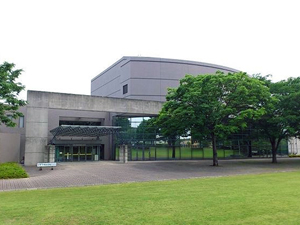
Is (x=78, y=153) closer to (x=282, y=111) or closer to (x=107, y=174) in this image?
(x=107, y=174)

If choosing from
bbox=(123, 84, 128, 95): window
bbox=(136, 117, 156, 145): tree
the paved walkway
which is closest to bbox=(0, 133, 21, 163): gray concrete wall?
the paved walkway

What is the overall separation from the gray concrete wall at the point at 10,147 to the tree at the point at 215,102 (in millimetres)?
20068

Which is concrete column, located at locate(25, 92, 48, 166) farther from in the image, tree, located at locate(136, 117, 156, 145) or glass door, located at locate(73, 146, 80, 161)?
tree, located at locate(136, 117, 156, 145)

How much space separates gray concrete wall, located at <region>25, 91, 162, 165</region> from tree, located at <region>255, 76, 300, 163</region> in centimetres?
1460

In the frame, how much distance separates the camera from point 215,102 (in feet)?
82.4

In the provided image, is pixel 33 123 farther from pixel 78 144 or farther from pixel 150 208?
pixel 150 208

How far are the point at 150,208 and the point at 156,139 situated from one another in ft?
95.4

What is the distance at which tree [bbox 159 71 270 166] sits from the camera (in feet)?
81.3

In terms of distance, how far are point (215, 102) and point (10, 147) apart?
83.0ft

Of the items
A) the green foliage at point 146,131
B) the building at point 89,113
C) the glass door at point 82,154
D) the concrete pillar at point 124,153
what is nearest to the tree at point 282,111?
the green foliage at point 146,131

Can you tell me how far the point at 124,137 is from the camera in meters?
37.0

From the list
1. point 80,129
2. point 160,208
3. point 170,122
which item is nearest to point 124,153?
point 80,129

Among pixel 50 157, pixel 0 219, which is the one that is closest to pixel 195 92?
pixel 50 157

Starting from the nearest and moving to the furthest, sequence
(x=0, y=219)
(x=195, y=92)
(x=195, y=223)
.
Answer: (x=195, y=223) → (x=0, y=219) → (x=195, y=92)
